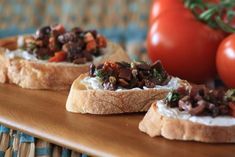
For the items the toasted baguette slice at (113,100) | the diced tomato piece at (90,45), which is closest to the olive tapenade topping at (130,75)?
the toasted baguette slice at (113,100)

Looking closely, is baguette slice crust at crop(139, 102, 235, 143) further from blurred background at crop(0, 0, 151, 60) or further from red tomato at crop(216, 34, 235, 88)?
blurred background at crop(0, 0, 151, 60)

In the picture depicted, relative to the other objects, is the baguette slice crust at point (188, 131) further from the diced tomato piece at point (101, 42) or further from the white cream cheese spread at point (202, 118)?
the diced tomato piece at point (101, 42)

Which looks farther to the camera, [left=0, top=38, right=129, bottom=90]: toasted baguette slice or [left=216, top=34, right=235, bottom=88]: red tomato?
[left=216, top=34, right=235, bottom=88]: red tomato

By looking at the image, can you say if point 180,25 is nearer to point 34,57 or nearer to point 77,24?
point 34,57

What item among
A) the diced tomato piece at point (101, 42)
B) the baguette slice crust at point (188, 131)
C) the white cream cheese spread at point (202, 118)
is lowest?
the baguette slice crust at point (188, 131)

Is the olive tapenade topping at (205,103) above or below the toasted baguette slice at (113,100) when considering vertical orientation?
above

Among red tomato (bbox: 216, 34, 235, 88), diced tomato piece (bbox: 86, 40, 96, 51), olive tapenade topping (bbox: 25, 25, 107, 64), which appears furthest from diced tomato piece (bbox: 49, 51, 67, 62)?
red tomato (bbox: 216, 34, 235, 88)
